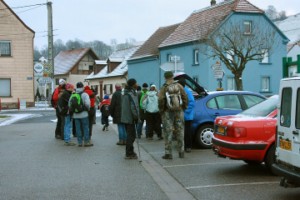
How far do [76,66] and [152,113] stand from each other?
53.3m

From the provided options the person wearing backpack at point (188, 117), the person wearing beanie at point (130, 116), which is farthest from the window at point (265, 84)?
the person wearing beanie at point (130, 116)

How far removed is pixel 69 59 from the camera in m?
68.9

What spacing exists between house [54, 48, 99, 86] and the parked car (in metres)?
55.0

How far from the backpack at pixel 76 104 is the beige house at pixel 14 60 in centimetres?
2801

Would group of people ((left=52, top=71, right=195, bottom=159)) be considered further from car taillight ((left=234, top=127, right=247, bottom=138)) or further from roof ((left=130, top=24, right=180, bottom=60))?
roof ((left=130, top=24, right=180, bottom=60))

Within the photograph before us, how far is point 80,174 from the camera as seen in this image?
8.79 meters

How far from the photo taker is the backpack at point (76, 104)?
12305mm

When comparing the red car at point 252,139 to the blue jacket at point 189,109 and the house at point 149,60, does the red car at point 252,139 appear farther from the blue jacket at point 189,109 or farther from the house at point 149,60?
the house at point 149,60

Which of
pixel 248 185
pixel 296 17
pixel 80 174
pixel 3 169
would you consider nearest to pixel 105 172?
pixel 80 174

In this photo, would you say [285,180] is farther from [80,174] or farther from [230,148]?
[80,174]

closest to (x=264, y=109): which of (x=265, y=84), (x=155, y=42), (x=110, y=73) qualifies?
(x=265, y=84)

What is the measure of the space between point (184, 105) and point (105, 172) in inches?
95.4

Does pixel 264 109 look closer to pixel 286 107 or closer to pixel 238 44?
pixel 286 107

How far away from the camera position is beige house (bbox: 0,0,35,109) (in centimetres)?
3934
